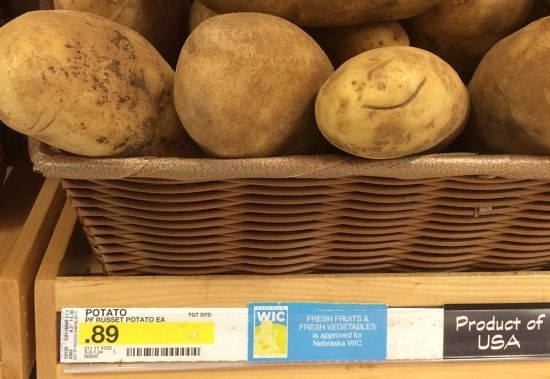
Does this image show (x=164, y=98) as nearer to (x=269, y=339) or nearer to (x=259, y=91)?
(x=259, y=91)

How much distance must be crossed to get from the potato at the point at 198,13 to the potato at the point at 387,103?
0.61 ft

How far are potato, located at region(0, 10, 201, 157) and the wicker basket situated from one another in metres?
0.02

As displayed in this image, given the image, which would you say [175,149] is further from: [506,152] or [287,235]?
[506,152]

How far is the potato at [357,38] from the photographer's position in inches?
23.9

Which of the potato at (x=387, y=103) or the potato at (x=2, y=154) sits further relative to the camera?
the potato at (x=2, y=154)

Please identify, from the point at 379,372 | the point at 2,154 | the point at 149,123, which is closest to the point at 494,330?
the point at 379,372

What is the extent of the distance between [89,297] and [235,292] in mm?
119

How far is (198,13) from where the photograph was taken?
647mm

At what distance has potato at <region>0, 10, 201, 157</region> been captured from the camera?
474 millimetres

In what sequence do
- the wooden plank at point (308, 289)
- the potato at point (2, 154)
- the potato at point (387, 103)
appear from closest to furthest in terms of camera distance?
the potato at point (387, 103), the wooden plank at point (308, 289), the potato at point (2, 154)

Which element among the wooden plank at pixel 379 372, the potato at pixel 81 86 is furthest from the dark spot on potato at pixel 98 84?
the wooden plank at pixel 379 372

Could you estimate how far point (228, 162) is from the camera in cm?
49

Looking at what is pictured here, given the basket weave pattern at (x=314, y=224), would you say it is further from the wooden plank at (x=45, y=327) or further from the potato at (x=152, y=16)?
the potato at (x=152, y=16)

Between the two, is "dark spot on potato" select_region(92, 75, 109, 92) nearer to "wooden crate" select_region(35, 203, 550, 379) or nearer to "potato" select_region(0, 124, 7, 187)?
"wooden crate" select_region(35, 203, 550, 379)
